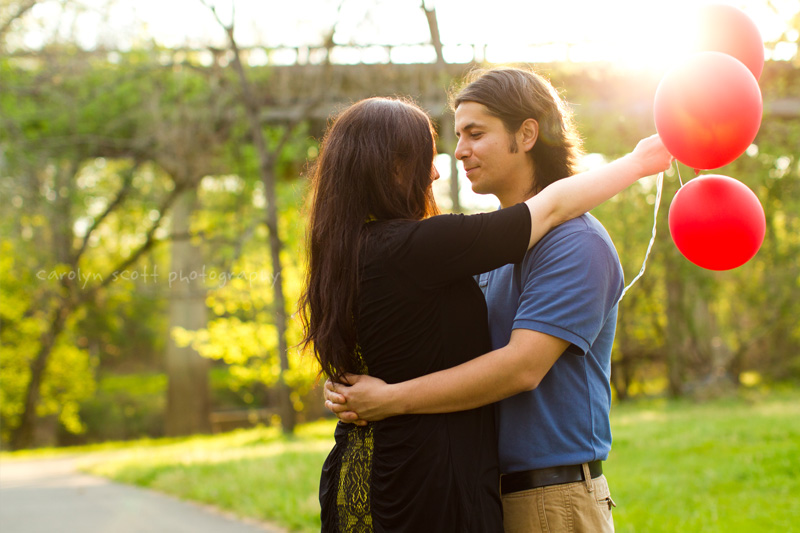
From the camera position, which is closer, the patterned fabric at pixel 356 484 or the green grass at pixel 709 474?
the patterned fabric at pixel 356 484

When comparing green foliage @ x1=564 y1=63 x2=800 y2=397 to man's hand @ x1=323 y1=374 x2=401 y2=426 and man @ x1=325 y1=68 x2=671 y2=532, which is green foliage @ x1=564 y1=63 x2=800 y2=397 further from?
man's hand @ x1=323 y1=374 x2=401 y2=426

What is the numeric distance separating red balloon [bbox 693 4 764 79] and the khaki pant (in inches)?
53.8

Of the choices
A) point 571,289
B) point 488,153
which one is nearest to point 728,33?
point 488,153

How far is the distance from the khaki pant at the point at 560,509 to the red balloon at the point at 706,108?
953 millimetres

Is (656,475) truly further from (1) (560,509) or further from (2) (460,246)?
(2) (460,246)

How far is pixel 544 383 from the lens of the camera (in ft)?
6.84

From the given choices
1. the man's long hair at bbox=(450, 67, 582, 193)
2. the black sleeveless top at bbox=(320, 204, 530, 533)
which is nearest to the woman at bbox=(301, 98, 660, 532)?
the black sleeveless top at bbox=(320, 204, 530, 533)

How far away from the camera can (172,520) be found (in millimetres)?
6316

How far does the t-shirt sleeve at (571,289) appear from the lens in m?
1.96

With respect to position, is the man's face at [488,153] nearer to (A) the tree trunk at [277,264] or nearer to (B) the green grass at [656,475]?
(B) the green grass at [656,475]

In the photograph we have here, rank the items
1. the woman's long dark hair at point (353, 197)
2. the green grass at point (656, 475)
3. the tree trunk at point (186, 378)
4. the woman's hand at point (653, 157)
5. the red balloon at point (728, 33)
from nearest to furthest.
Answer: the woman's long dark hair at point (353, 197) → the woman's hand at point (653, 157) → the red balloon at point (728, 33) → the green grass at point (656, 475) → the tree trunk at point (186, 378)

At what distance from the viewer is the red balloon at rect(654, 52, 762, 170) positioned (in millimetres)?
2109

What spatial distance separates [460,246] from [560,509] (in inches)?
29.4

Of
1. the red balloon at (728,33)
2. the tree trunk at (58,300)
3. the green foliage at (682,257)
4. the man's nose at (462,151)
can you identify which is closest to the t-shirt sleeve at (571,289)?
the man's nose at (462,151)
